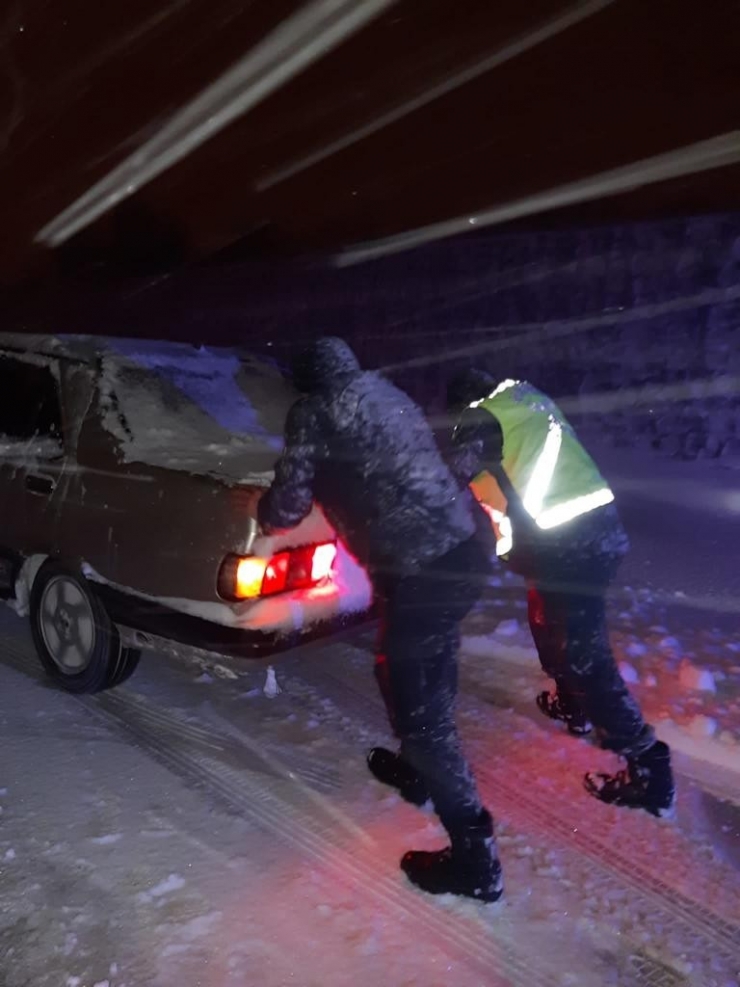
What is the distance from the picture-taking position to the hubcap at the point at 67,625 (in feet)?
13.3

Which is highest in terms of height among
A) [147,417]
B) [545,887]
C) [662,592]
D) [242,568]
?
[147,417]

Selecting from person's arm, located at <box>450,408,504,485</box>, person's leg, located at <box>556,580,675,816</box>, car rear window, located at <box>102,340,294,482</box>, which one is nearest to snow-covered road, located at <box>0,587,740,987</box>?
person's leg, located at <box>556,580,675,816</box>

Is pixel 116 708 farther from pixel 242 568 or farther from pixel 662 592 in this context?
pixel 662 592

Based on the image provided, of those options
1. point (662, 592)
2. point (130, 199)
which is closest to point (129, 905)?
point (662, 592)

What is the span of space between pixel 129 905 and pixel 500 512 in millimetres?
2035

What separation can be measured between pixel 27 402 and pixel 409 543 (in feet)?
9.09

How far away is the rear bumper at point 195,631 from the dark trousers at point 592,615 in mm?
965

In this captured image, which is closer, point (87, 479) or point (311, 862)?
point (311, 862)

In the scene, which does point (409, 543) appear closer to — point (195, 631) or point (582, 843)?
point (195, 631)

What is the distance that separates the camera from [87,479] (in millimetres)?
3939

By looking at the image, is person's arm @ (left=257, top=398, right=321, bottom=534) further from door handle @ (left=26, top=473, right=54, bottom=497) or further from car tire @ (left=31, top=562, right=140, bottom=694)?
door handle @ (left=26, top=473, right=54, bottom=497)

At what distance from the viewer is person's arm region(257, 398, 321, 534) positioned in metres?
2.76

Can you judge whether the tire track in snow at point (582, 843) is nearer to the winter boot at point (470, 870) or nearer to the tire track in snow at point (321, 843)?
the winter boot at point (470, 870)

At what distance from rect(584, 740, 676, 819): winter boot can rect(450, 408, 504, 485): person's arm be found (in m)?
1.36
